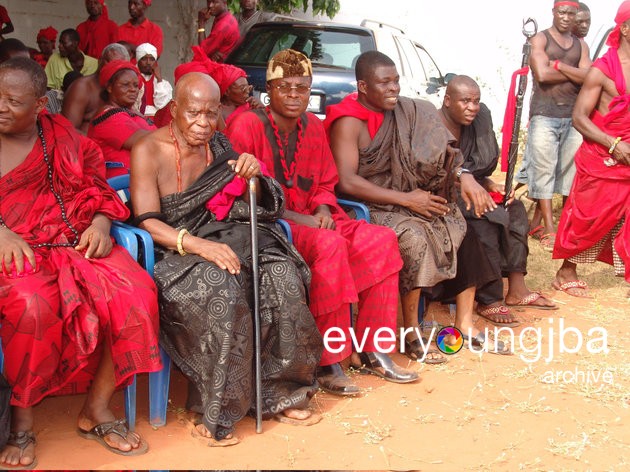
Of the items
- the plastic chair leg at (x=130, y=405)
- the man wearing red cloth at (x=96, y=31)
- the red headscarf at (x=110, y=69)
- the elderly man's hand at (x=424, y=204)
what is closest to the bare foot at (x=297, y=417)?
the plastic chair leg at (x=130, y=405)

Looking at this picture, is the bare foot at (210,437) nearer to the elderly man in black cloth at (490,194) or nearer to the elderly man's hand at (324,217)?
the elderly man's hand at (324,217)

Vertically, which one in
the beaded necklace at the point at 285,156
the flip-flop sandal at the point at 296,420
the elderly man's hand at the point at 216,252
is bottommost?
the flip-flop sandal at the point at 296,420

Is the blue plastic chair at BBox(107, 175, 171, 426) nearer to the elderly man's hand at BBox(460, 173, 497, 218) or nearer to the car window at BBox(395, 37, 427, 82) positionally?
the elderly man's hand at BBox(460, 173, 497, 218)

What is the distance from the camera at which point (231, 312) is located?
391 cm

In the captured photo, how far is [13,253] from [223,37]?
574 cm

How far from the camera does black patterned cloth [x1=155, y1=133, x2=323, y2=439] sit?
3.91 metres

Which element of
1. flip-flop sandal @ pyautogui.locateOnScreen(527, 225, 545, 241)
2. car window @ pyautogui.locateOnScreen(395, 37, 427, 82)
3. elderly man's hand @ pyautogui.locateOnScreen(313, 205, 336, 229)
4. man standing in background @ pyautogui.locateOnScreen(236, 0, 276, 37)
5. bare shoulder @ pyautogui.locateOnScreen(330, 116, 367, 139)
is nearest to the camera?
elderly man's hand @ pyautogui.locateOnScreen(313, 205, 336, 229)

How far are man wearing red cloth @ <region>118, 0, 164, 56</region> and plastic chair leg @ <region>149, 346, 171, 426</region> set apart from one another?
6.27 meters

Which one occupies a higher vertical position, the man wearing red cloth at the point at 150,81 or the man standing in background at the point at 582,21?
the man standing in background at the point at 582,21

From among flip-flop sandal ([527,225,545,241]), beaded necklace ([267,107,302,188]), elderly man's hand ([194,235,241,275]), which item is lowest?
flip-flop sandal ([527,225,545,241])

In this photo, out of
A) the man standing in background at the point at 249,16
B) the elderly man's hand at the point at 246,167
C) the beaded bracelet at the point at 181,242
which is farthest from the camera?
the man standing in background at the point at 249,16

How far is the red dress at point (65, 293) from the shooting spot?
3535mm

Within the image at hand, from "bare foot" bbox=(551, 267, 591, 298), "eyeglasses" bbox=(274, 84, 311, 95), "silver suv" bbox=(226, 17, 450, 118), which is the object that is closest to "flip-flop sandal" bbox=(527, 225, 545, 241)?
"bare foot" bbox=(551, 267, 591, 298)

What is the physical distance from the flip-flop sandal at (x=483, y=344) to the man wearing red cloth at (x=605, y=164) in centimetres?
145
